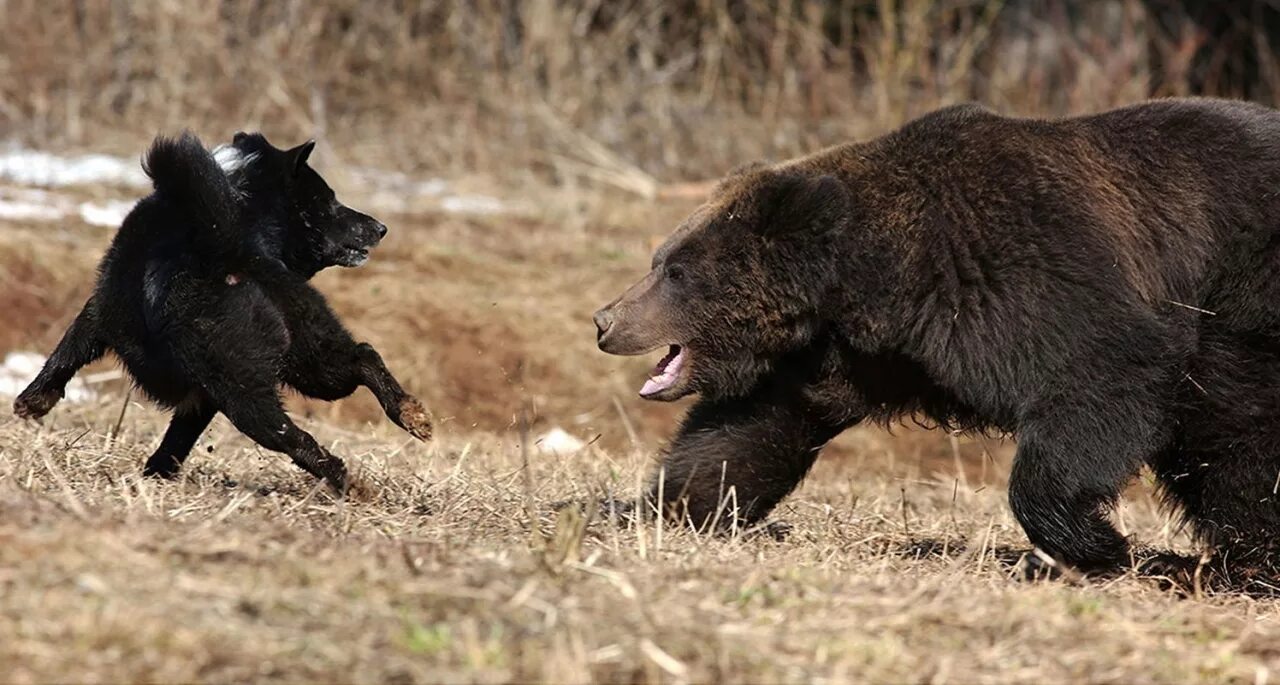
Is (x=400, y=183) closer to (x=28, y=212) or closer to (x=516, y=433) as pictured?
(x=28, y=212)

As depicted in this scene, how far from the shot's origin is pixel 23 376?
1013cm

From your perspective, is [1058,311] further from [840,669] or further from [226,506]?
[226,506]

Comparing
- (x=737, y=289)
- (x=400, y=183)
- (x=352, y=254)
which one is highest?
(x=400, y=183)

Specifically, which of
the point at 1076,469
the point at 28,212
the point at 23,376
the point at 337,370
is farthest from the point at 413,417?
the point at 28,212

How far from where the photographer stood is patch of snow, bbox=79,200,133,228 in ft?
41.8

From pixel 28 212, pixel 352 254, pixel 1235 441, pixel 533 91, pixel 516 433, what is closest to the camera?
pixel 1235 441

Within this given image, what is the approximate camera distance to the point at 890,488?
29.2 feet

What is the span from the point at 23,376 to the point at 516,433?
119 inches

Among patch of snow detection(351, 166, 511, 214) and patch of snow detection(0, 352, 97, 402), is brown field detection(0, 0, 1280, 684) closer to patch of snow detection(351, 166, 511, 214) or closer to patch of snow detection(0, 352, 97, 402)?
patch of snow detection(351, 166, 511, 214)

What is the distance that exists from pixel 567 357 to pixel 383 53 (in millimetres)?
7011

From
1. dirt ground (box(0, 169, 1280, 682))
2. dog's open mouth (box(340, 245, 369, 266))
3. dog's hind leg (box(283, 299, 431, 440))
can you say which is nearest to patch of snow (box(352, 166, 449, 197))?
dirt ground (box(0, 169, 1280, 682))

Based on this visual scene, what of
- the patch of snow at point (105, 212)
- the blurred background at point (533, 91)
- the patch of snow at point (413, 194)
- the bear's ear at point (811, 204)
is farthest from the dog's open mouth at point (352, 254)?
the patch of snow at point (413, 194)

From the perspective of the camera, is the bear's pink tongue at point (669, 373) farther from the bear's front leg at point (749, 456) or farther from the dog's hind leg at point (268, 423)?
the dog's hind leg at point (268, 423)

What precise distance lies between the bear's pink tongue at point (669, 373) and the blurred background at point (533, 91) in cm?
559
